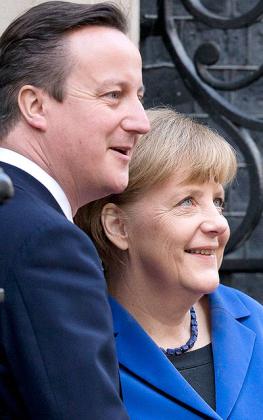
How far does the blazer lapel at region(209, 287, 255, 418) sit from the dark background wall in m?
1.15

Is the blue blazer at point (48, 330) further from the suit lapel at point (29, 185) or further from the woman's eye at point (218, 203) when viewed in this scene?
the woman's eye at point (218, 203)

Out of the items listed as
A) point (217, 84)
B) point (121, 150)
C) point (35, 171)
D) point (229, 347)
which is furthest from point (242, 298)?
point (217, 84)

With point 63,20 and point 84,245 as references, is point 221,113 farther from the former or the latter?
point 84,245

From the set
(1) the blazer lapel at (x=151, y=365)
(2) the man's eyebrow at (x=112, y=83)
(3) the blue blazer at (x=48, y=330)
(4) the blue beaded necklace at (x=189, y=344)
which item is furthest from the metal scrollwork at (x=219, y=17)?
(3) the blue blazer at (x=48, y=330)

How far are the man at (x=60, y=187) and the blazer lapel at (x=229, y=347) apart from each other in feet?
1.69

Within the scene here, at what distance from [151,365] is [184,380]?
71 mm

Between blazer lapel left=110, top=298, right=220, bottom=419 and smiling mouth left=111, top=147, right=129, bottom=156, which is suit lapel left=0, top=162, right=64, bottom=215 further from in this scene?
blazer lapel left=110, top=298, right=220, bottom=419

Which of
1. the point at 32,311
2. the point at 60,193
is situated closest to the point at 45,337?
the point at 32,311

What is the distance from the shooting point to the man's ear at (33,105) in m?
2.04

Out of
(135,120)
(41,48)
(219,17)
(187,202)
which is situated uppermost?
(41,48)

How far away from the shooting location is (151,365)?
238 cm

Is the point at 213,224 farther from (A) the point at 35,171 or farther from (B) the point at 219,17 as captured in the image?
(B) the point at 219,17

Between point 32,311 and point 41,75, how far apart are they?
1.51 feet

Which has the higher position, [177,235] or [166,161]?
[166,161]
